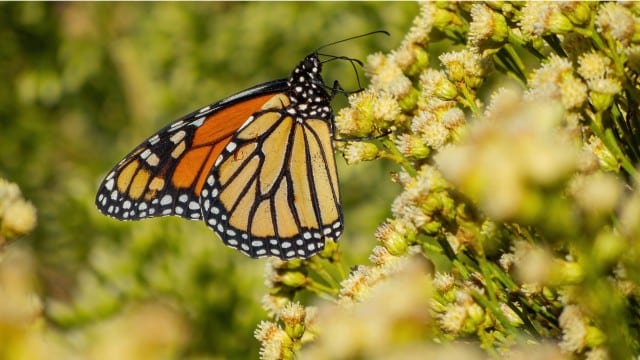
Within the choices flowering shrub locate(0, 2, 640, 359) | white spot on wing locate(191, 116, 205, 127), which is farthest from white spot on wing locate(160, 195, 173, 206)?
flowering shrub locate(0, 2, 640, 359)

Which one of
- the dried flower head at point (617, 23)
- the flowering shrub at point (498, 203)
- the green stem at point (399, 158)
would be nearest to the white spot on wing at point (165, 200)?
the flowering shrub at point (498, 203)

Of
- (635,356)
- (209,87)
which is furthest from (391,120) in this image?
(209,87)

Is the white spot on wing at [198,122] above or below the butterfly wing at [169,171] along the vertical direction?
above

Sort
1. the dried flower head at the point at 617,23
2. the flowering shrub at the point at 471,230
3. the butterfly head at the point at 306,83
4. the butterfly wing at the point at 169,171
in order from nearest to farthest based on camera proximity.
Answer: the flowering shrub at the point at 471,230 → the dried flower head at the point at 617,23 → the butterfly wing at the point at 169,171 → the butterfly head at the point at 306,83

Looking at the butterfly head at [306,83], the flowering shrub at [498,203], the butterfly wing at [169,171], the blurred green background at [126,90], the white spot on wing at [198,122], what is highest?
the blurred green background at [126,90]

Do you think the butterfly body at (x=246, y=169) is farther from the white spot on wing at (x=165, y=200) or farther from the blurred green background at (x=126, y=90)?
the blurred green background at (x=126, y=90)

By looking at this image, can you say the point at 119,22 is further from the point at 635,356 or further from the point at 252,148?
the point at 635,356

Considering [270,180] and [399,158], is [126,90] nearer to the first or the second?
[270,180]
